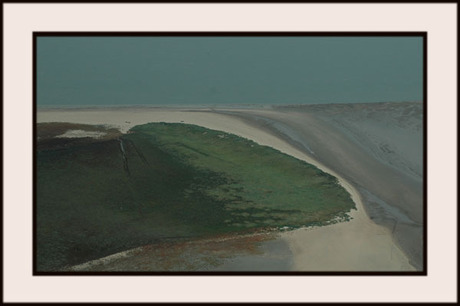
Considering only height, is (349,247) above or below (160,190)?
below

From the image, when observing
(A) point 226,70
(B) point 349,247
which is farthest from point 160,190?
(B) point 349,247

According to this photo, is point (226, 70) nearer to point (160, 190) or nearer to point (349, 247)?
point (160, 190)

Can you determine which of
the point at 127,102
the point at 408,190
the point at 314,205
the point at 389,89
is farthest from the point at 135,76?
the point at 408,190

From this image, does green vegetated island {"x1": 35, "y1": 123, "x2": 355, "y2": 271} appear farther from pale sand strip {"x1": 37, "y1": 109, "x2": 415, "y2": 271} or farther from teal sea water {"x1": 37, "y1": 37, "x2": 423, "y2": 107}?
teal sea water {"x1": 37, "y1": 37, "x2": 423, "y2": 107}

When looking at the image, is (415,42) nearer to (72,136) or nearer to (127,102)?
(127,102)

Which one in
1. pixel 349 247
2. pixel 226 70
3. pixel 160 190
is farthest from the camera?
pixel 226 70

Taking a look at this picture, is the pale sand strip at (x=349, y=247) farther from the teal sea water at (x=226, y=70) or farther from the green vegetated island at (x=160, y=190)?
the teal sea water at (x=226, y=70)
